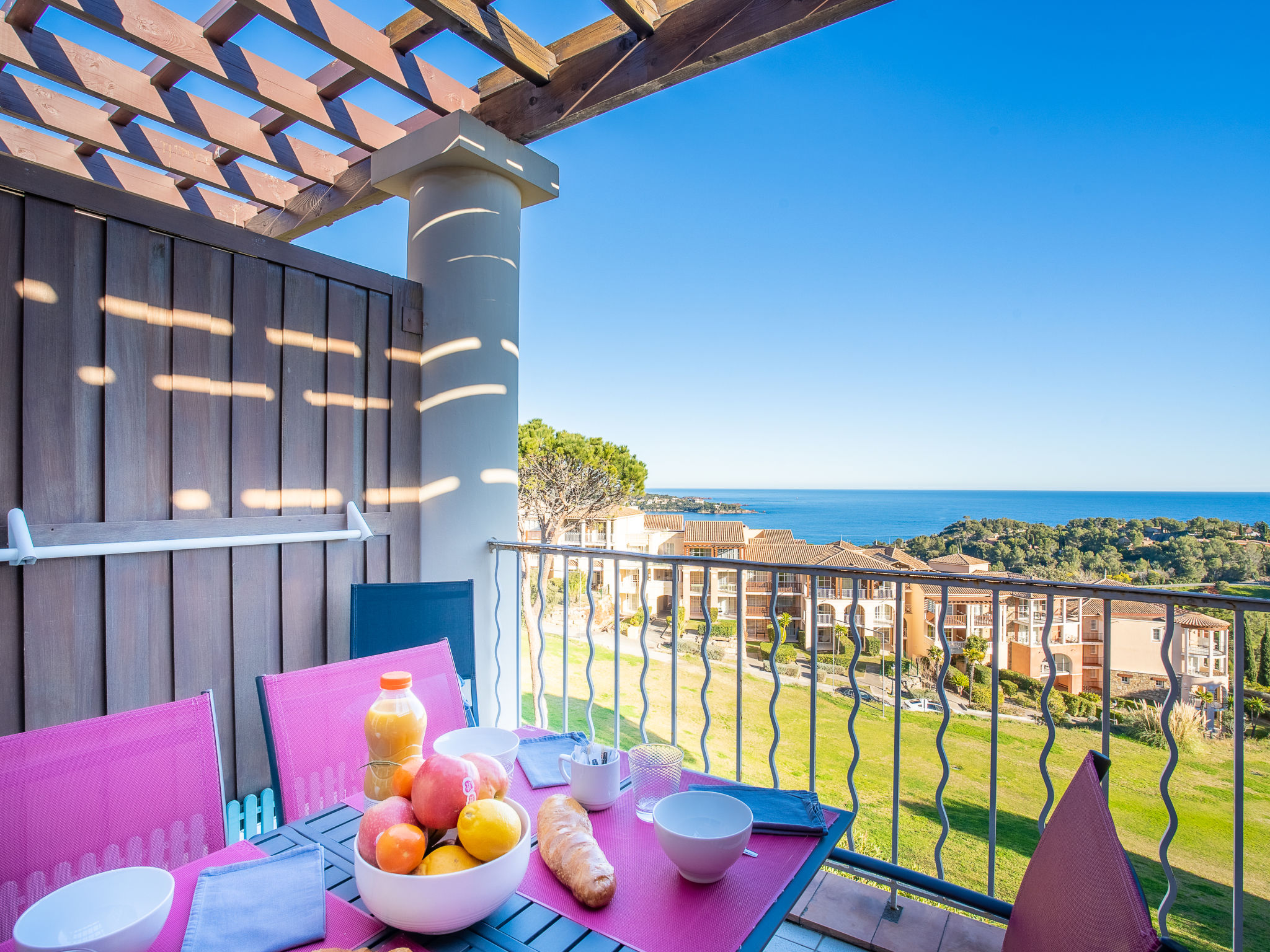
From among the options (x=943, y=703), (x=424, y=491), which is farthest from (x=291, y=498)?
(x=943, y=703)

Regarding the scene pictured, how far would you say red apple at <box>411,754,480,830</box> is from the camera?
73 cm

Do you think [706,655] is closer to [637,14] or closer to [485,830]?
[485,830]

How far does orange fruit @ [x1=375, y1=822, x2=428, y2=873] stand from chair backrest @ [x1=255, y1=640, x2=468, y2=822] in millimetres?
557

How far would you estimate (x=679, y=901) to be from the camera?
2.69ft

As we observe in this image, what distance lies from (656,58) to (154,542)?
251 centimetres

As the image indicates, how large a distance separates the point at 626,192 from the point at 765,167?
704 cm

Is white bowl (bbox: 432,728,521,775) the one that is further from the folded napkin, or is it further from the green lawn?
the green lawn

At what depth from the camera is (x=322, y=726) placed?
1378mm

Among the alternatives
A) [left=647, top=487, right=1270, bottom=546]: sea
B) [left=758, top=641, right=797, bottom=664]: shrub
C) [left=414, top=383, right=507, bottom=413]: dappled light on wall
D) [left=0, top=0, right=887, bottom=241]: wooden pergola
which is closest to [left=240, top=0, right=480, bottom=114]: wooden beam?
[left=0, top=0, right=887, bottom=241]: wooden pergola

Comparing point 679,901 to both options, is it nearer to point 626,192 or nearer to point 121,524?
point 121,524

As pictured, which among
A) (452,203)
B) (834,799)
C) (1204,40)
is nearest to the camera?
(452,203)

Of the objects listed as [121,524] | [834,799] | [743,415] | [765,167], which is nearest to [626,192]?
[765,167]

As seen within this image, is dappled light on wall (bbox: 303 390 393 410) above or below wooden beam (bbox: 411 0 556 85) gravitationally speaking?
below

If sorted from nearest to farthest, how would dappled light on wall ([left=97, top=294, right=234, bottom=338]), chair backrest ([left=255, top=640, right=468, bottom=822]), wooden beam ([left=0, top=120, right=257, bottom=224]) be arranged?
chair backrest ([left=255, top=640, right=468, bottom=822]) < dappled light on wall ([left=97, top=294, right=234, bottom=338]) < wooden beam ([left=0, top=120, right=257, bottom=224])
